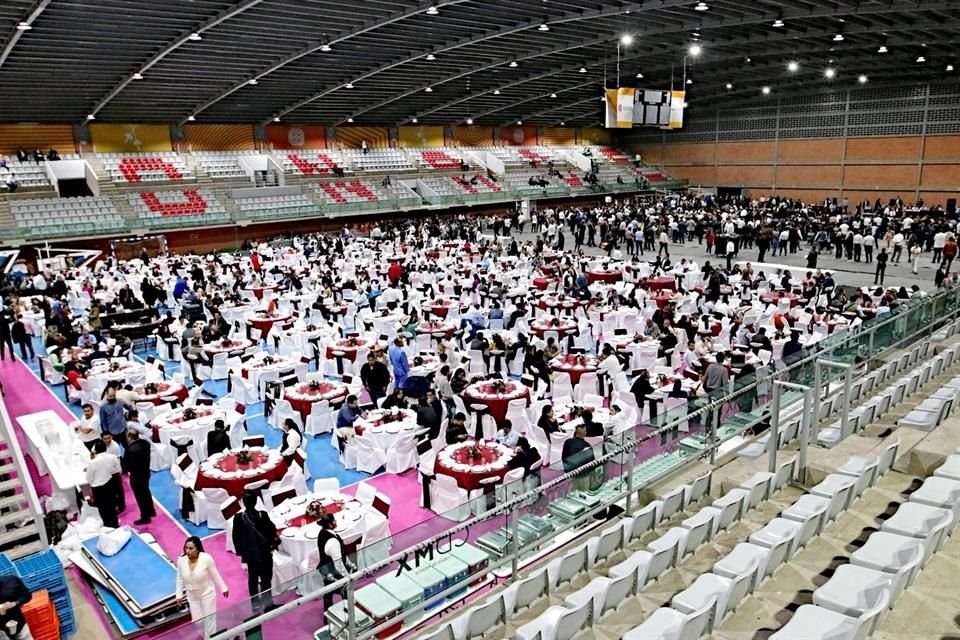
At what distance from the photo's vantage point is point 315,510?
27.8 ft

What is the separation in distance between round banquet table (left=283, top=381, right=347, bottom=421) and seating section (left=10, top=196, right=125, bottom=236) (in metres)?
25.9

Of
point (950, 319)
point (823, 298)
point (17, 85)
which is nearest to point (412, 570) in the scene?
point (950, 319)

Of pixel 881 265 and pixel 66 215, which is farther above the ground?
pixel 66 215

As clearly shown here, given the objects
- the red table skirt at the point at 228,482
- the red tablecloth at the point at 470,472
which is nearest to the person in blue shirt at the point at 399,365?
the red tablecloth at the point at 470,472

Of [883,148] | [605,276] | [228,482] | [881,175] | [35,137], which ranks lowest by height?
[228,482]

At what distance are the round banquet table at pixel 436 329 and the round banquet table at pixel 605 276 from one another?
8.62 m

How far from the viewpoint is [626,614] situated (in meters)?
6.17

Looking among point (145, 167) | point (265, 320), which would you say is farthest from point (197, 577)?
point (145, 167)

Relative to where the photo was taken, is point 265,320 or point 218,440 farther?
point 265,320

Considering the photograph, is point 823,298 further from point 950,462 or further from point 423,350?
point 950,462

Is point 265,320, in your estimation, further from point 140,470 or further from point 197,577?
point 197,577

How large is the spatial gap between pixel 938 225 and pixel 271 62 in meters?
30.6

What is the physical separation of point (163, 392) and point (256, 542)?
6761 millimetres

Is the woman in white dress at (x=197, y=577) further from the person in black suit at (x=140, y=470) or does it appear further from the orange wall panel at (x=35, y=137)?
the orange wall panel at (x=35, y=137)
